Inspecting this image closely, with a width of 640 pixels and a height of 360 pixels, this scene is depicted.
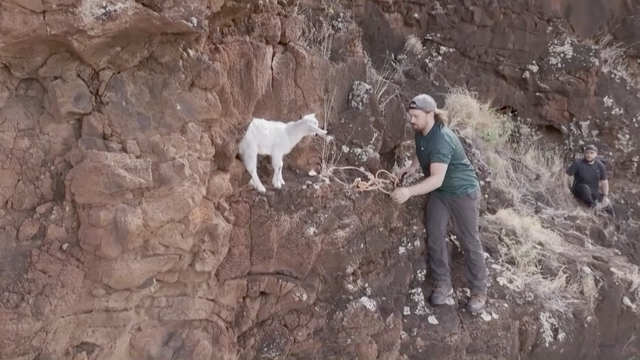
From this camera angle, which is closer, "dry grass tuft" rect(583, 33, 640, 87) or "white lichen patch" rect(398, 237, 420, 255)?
"white lichen patch" rect(398, 237, 420, 255)

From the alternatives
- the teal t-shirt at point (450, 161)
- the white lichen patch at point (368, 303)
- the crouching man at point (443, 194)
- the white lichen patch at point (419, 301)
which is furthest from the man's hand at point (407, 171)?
the white lichen patch at point (368, 303)

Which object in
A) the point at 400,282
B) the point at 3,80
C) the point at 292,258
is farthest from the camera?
the point at 400,282

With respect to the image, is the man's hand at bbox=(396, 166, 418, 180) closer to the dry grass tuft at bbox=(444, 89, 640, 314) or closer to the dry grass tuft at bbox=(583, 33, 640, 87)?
the dry grass tuft at bbox=(444, 89, 640, 314)

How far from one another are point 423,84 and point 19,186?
20.3 feet

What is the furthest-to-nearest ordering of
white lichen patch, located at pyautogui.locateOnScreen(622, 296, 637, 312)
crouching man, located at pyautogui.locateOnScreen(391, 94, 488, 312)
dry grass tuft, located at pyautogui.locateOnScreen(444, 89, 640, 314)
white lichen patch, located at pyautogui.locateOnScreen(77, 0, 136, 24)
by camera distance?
white lichen patch, located at pyautogui.locateOnScreen(622, 296, 637, 312), dry grass tuft, located at pyautogui.locateOnScreen(444, 89, 640, 314), crouching man, located at pyautogui.locateOnScreen(391, 94, 488, 312), white lichen patch, located at pyautogui.locateOnScreen(77, 0, 136, 24)

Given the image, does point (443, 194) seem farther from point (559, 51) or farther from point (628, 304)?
point (559, 51)

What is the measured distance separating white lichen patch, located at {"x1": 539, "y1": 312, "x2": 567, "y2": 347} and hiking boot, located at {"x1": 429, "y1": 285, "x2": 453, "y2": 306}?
3.75 ft

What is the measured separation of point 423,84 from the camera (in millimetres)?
8508

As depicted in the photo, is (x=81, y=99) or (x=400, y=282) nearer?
(x=81, y=99)

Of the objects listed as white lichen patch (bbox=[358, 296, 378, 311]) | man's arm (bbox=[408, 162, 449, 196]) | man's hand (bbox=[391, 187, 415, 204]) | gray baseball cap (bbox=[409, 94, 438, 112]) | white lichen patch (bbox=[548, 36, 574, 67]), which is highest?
gray baseball cap (bbox=[409, 94, 438, 112])

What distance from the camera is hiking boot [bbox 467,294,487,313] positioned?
5230mm

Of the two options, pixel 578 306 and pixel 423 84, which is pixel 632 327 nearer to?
pixel 578 306

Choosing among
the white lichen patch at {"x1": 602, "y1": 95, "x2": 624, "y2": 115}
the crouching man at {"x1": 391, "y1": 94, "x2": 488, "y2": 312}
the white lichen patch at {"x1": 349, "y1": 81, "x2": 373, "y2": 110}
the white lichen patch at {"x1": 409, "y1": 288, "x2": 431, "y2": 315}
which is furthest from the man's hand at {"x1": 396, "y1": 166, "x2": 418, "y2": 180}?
the white lichen patch at {"x1": 602, "y1": 95, "x2": 624, "y2": 115}

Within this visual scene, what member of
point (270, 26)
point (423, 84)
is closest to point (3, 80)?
point (270, 26)
